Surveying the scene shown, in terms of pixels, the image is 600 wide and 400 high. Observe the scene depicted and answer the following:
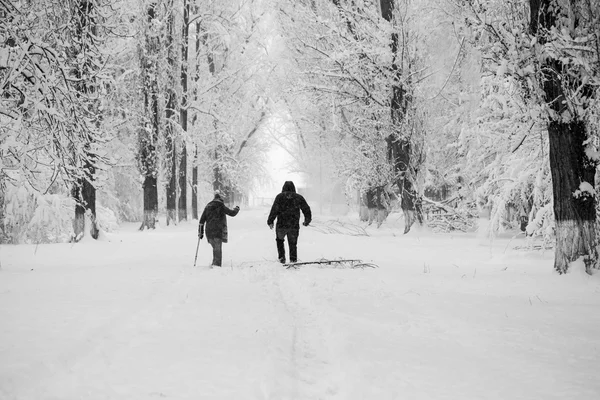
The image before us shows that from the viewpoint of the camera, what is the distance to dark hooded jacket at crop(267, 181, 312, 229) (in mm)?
10141

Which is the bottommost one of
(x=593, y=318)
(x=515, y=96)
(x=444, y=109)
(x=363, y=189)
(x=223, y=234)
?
(x=593, y=318)

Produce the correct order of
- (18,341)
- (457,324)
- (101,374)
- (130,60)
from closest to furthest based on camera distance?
1. (101,374)
2. (18,341)
3. (457,324)
4. (130,60)

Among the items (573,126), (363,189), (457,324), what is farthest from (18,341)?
(363,189)

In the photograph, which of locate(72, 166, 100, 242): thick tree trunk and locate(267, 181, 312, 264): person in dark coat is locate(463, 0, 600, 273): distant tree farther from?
locate(72, 166, 100, 242): thick tree trunk

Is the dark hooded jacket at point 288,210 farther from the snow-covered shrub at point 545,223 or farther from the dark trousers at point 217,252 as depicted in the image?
the snow-covered shrub at point 545,223

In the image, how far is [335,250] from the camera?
41.2 ft

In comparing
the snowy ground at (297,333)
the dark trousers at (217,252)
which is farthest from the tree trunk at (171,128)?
the snowy ground at (297,333)

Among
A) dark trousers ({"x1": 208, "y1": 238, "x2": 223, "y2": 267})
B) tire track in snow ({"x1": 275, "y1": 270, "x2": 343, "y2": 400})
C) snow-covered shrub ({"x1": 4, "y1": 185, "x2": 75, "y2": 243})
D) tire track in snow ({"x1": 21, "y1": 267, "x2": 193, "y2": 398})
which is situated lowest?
tire track in snow ({"x1": 275, "y1": 270, "x2": 343, "y2": 400})

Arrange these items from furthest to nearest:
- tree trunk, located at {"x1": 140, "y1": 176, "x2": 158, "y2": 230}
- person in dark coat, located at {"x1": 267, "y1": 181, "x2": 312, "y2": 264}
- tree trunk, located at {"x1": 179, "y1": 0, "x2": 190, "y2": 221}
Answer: tree trunk, located at {"x1": 179, "y1": 0, "x2": 190, "y2": 221} < tree trunk, located at {"x1": 140, "y1": 176, "x2": 158, "y2": 230} < person in dark coat, located at {"x1": 267, "y1": 181, "x2": 312, "y2": 264}

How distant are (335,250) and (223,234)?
12.7 feet

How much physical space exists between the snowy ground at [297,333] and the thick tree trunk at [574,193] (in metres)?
0.48

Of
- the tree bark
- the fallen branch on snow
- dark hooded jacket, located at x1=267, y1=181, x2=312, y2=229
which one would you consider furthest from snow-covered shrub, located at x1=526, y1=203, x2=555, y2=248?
the tree bark

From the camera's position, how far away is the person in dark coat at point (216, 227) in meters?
9.76

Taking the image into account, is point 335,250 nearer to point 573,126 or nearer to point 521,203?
point 521,203
